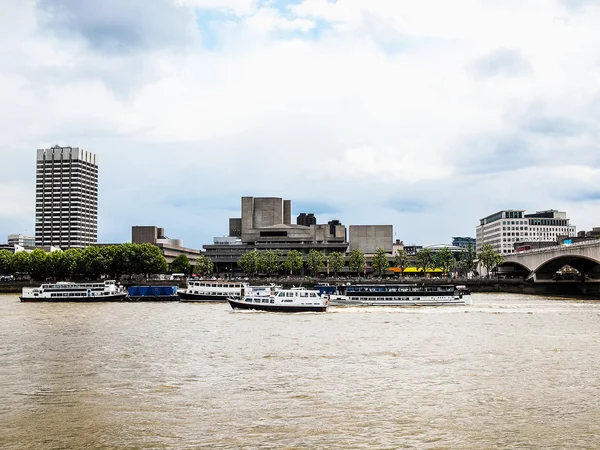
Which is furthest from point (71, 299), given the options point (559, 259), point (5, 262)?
point (559, 259)

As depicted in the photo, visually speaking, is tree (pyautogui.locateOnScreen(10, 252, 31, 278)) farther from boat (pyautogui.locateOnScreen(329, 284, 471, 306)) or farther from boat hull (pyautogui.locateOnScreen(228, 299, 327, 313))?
boat hull (pyautogui.locateOnScreen(228, 299, 327, 313))

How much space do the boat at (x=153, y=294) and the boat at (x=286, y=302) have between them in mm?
33252

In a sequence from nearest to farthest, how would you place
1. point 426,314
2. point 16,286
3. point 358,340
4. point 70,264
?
point 358,340, point 426,314, point 16,286, point 70,264

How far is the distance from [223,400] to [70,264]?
161m

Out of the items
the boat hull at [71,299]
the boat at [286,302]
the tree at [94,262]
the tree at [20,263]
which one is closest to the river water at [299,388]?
the boat at [286,302]

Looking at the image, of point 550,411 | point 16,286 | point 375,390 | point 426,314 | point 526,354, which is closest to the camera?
point 550,411

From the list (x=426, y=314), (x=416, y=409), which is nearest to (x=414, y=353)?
(x=416, y=409)

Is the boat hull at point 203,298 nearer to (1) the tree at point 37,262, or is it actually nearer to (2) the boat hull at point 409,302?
(2) the boat hull at point 409,302

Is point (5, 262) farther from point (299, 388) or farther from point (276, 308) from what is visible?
point (299, 388)

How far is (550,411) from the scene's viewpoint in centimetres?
3047

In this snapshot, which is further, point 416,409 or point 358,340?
point 358,340

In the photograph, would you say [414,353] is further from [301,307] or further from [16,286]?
[16,286]

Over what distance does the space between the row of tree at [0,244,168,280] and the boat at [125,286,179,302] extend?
5714 cm

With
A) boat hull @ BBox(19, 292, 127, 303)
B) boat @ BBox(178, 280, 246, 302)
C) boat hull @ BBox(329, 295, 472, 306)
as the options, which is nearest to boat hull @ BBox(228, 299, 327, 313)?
boat hull @ BBox(329, 295, 472, 306)
